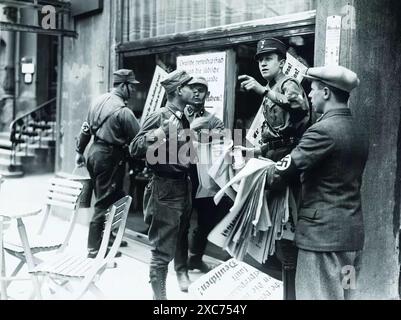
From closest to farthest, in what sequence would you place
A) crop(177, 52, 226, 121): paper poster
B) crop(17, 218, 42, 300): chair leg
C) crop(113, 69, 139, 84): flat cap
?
1. crop(17, 218, 42, 300): chair leg
2. crop(177, 52, 226, 121): paper poster
3. crop(113, 69, 139, 84): flat cap

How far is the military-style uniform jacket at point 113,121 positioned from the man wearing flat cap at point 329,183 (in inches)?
115

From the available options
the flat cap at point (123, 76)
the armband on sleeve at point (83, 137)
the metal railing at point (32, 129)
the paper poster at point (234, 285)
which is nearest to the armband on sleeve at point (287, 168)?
the paper poster at point (234, 285)

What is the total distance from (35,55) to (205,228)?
40.0 feet

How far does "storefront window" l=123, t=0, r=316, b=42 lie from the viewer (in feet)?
17.0

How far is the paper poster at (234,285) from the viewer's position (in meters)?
4.04

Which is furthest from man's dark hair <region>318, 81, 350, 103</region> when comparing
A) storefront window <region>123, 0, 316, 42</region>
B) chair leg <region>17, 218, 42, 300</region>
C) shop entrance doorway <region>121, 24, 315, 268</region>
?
chair leg <region>17, 218, 42, 300</region>

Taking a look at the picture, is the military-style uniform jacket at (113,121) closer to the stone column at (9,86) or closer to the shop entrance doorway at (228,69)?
the shop entrance doorway at (228,69)

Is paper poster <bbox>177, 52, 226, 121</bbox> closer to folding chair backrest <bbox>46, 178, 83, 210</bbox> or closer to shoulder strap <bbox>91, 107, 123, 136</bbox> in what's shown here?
shoulder strap <bbox>91, 107, 123, 136</bbox>

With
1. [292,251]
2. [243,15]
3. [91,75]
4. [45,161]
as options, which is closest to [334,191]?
[292,251]

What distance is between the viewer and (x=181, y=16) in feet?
20.9

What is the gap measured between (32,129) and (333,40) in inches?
466

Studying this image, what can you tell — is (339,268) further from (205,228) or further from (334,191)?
(205,228)

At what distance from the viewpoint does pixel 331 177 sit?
336cm

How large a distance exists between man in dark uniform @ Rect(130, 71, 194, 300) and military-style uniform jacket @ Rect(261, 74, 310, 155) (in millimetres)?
724
